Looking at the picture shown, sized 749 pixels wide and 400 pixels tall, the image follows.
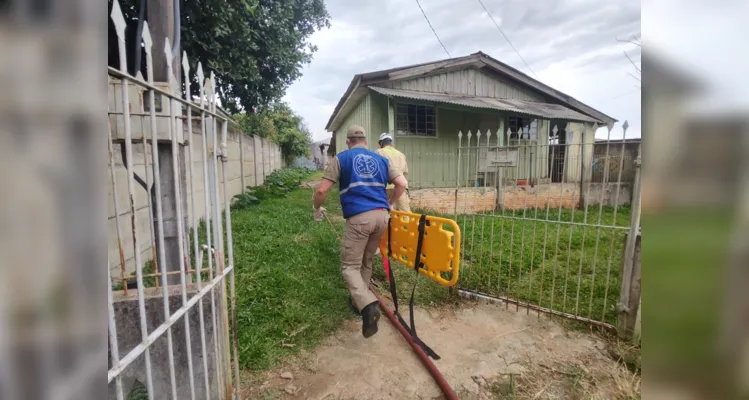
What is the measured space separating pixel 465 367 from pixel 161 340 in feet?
6.72

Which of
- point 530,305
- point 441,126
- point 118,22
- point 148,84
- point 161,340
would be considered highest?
point 441,126

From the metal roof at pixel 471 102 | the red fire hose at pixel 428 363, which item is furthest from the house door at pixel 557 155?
the red fire hose at pixel 428 363

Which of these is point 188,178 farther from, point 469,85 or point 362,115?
point 469,85

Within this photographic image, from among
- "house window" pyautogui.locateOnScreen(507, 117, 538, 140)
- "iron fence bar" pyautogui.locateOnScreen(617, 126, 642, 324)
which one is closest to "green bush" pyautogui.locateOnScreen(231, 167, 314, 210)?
"iron fence bar" pyautogui.locateOnScreen(617, 126, 642, 324)

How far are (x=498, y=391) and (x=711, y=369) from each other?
229 centimetres

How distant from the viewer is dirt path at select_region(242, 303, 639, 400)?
2244mm

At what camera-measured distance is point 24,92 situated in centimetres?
30

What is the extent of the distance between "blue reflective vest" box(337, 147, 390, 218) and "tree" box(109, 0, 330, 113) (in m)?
2.86

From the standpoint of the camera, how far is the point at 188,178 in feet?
6.09

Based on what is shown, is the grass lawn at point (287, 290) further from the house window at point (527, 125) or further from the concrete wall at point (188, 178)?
the house window at point (527, 125)

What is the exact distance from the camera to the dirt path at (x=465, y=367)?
7.36 ft

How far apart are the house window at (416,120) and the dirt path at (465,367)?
242 inches

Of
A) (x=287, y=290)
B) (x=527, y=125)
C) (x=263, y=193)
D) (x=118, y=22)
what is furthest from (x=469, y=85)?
(x=118, y=22)

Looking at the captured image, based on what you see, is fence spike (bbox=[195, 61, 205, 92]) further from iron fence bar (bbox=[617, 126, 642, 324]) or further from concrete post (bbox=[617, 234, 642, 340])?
concrete post (bbox=[617, 234, 642, 340])
